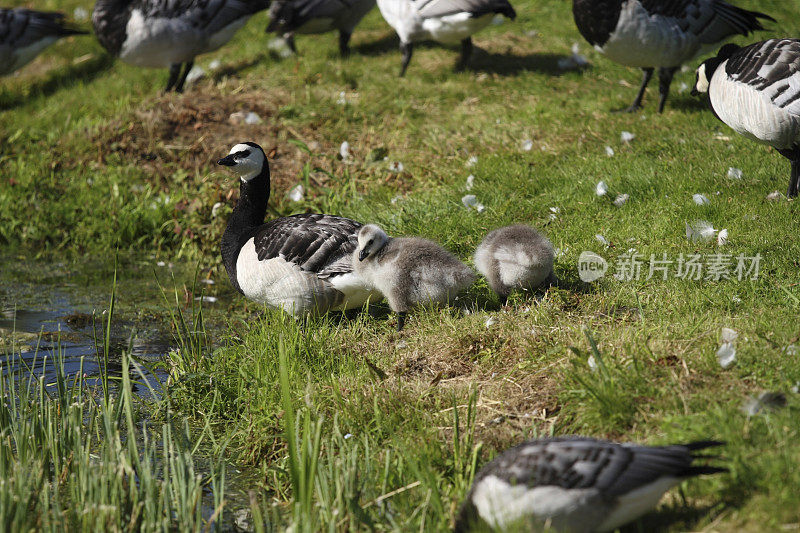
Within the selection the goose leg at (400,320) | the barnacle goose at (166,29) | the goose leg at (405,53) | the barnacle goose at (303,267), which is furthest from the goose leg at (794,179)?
the barnacle goose at (166,29)

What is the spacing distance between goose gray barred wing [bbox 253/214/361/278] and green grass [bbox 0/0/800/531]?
1.46 ft

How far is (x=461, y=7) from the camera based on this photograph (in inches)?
414

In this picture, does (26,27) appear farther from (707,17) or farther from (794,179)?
(794,179)

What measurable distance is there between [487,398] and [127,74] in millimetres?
9722

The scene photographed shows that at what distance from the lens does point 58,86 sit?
12.5m

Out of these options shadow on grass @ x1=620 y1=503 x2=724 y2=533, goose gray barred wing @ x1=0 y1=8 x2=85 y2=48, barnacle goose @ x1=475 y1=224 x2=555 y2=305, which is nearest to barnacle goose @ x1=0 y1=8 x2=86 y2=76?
goose gray barred wing @ x1=0 y1=8 x2=85 y2=48

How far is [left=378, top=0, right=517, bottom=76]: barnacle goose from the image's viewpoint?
1048cm

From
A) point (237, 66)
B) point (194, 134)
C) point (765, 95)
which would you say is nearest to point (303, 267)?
point (765, 95)

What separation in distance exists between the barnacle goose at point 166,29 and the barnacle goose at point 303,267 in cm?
579

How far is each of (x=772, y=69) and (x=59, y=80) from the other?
413 inches

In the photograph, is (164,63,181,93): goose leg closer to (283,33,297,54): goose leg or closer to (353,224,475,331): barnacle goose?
(283,33,297,54): goose leg

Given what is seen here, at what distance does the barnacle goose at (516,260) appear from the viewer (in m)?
5.52

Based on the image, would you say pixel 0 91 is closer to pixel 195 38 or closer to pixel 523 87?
pixel 195 38

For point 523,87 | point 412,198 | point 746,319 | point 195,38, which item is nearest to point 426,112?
point 523,87
